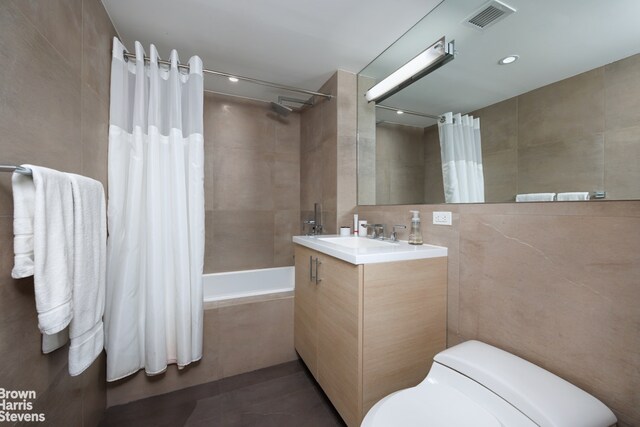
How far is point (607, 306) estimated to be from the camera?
0.78 meters

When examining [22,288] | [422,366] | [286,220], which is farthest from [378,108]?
[22,288]

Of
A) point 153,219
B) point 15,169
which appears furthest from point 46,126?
point 153,219

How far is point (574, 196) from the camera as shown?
87 cm

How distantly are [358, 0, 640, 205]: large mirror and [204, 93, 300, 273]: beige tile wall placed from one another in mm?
1486

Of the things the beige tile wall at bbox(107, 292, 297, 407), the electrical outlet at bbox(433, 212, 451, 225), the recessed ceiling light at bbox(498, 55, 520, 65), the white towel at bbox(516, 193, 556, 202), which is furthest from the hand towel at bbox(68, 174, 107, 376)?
the recessed ceiling light at bbox(498, 55, 520, 65)

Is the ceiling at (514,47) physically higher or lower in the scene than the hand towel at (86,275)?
higher

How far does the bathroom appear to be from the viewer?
75 centimetres

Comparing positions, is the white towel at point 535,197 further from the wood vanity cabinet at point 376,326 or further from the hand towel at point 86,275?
the hand towel at point 86,275

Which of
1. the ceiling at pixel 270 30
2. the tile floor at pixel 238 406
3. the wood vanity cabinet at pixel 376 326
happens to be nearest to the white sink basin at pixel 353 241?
the wood vanity cabinet at pixel 376 326

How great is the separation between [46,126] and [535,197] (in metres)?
1.95

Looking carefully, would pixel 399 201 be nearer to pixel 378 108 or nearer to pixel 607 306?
pixel 378 108

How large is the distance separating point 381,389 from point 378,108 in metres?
1.89

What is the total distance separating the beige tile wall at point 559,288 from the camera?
746mm

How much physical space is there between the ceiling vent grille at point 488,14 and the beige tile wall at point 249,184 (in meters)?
1.88
